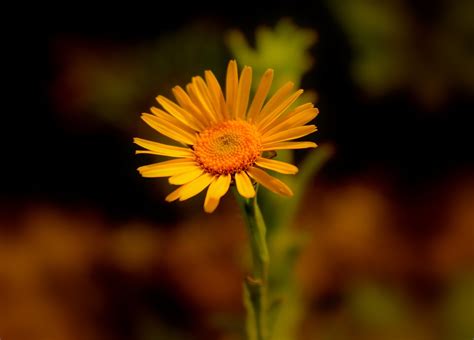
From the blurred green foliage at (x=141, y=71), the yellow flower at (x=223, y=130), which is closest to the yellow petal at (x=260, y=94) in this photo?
the yellow flower at (x=223, y=130)

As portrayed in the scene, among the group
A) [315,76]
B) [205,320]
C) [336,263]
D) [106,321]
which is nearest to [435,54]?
[315,76]

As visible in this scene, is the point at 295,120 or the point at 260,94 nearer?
the point at 295,120

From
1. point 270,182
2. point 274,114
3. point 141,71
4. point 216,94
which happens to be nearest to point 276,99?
point 274,114

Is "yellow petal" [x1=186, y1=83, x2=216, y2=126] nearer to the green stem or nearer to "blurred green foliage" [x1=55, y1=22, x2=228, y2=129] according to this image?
the green stem

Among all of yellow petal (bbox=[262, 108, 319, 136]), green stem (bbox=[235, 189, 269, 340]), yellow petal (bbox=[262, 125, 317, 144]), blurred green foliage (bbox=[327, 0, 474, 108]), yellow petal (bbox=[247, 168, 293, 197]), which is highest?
blurred green foliage (bbox=[327, 0, 474, 108])

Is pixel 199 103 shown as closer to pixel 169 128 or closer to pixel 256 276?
pixel 169 128

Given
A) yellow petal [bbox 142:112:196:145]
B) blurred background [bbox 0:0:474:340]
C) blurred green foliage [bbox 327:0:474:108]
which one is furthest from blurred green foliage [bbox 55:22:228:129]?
yellow petal [bbox 142:112:196:145]

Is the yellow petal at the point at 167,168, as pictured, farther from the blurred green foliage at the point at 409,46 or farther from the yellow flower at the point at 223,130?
the blurred green foliage at the point at 409,46

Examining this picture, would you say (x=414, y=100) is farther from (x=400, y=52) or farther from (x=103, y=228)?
(x=103, y=228)
